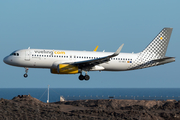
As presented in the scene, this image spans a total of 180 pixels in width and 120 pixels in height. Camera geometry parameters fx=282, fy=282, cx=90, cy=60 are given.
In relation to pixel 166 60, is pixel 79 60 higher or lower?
lower

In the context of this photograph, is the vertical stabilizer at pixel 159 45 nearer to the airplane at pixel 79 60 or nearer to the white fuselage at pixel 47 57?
the airplane at pixel 79 60

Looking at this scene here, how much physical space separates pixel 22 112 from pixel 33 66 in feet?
34.6

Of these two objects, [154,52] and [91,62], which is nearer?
[91,62]

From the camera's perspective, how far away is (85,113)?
43.5 metres

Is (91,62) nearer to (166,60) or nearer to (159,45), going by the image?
(166,60)

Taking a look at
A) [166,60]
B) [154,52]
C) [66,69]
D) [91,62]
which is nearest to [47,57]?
[66,69]

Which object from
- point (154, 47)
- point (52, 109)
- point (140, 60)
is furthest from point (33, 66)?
point (154, 47)

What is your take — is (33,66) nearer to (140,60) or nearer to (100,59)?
(100,59)

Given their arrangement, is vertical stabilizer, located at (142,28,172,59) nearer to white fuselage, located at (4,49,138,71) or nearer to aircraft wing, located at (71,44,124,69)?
white fuselage, located at (4,49,138,71)

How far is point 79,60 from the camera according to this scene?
49.6 metres

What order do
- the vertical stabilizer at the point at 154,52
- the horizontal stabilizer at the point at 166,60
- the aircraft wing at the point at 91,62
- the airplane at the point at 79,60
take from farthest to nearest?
the vertical stabilizer at the point at 154,52, the horizontal stabilizer at the point at 166,60, the airplane at the point at 79,60, the aircraft wing at the point at 91,62

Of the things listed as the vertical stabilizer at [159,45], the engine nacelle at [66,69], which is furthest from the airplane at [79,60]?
the vertical stabilizer at [159,45]

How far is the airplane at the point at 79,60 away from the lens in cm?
4819

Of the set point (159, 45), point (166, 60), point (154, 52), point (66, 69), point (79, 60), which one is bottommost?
point (66, 69)
